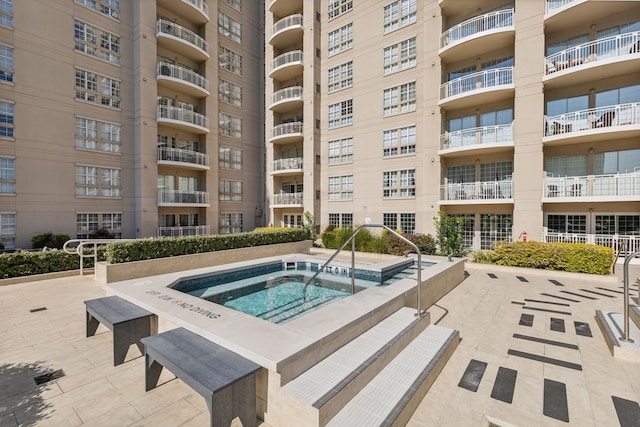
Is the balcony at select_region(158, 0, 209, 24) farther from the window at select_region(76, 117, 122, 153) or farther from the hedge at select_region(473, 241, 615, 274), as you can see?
the hedge at select_region(473, 241, 615, 274)

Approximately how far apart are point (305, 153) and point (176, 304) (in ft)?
58.6

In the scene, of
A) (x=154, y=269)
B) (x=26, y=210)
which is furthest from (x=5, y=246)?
(x=154, y=269)

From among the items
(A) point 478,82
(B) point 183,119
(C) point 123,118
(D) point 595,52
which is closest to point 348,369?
(A) point 478,82

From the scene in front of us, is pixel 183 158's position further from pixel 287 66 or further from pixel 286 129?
pixel 287 66

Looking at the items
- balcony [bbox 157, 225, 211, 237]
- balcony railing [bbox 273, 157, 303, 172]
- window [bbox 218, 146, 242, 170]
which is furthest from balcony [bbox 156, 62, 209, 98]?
balcony [bbox 157, 225, 211, 237]

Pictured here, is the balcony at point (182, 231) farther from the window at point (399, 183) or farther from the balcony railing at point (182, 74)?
the window at point (399, 183)

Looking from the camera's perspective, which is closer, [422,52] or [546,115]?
[546,115]

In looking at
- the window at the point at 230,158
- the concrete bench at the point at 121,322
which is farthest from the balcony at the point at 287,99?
the concrete bench at the point at 121,322

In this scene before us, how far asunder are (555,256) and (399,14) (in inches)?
672

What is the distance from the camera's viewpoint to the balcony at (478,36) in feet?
48.0

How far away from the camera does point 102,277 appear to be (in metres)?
9.81

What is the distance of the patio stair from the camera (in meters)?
3.22

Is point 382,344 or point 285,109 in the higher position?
point 285,109

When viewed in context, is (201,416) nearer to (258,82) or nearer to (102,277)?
(102,277)
